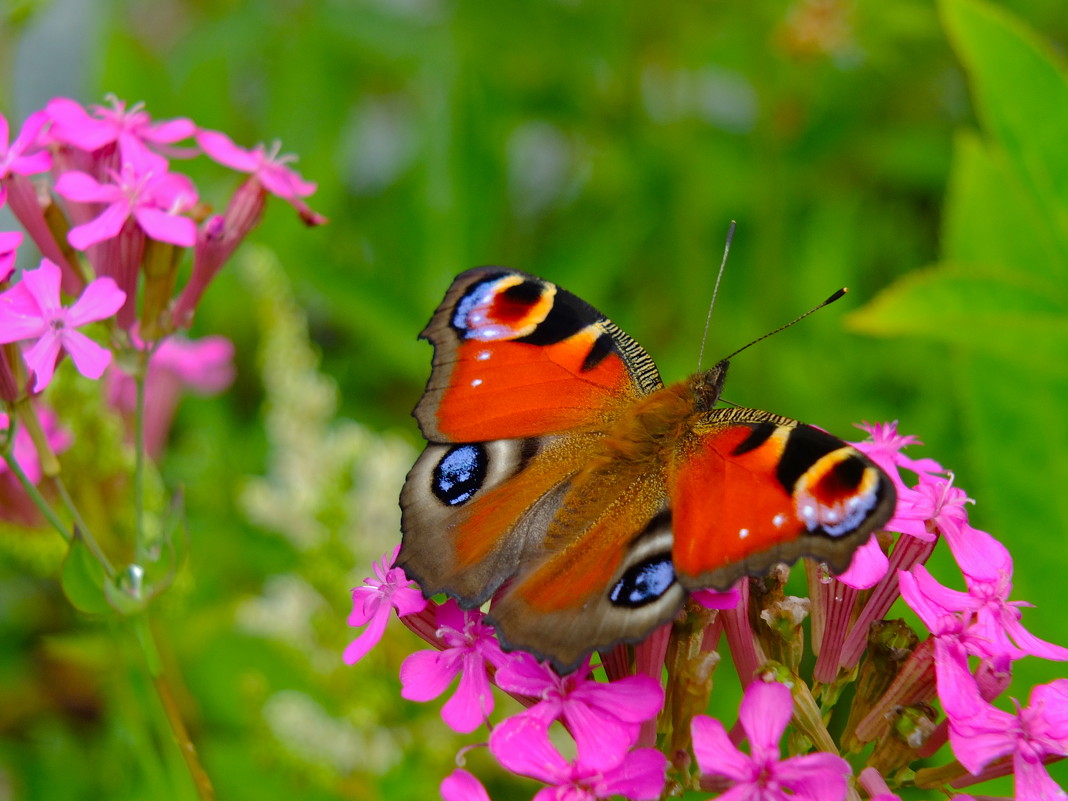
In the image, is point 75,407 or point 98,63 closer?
point 75,407

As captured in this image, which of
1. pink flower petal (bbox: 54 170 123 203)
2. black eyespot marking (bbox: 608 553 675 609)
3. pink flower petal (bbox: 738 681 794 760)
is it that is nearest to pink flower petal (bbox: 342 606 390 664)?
black eyespot marking (bbox: 608 553 675 609)


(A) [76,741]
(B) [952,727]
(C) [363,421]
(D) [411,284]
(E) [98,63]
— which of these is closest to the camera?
(B) [952,727]

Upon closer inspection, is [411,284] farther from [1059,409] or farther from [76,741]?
[1059,409]

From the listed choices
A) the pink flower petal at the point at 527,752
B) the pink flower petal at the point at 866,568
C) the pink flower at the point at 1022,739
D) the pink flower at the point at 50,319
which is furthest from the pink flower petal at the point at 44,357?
the pink flower at the point at 1022,739

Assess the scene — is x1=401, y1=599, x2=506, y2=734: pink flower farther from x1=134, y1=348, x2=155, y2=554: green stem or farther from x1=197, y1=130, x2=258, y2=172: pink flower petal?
x1=197, y1=130, x2=258, y2=172: pink flower petal

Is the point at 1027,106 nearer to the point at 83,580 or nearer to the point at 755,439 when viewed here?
the point at 755,439

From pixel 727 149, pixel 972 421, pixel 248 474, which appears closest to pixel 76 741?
pixel 248 474

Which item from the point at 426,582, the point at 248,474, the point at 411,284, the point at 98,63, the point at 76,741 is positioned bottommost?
the point at 76,741
